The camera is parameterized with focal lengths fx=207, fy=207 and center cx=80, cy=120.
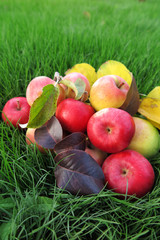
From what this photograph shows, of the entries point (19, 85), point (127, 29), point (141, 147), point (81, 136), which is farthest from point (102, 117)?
point (127, 29)

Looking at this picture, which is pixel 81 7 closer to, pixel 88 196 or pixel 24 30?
pixel 24 30

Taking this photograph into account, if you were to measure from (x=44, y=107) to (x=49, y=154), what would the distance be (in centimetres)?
20

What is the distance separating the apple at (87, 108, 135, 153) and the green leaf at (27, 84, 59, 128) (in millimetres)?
183

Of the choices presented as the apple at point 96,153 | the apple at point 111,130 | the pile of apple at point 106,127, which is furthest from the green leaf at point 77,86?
the apple at point 96,153

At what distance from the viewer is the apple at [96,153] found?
0.92 meters

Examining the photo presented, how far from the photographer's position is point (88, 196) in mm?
771

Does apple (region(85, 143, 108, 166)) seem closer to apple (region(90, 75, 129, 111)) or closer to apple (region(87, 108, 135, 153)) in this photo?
apple (region(87, 108, 135, 153))

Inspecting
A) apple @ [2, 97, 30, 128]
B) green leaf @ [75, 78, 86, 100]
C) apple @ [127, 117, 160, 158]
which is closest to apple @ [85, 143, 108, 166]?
apple @ [127, 117, 160, 158]

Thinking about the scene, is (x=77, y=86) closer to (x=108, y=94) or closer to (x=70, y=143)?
(x=108, y=94)

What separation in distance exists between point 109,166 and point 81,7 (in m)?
3.22

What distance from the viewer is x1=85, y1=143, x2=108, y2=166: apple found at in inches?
36.3

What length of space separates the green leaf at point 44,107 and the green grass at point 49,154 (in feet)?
0.41

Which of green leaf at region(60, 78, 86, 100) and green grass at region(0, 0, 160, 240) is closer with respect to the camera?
green grass at region(0, 0, 160, 240)

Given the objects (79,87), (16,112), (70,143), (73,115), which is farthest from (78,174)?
(16,112)
